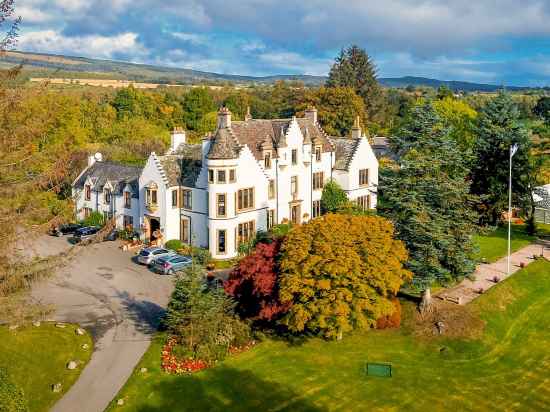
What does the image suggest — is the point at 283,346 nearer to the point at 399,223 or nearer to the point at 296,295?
the point at 296,295

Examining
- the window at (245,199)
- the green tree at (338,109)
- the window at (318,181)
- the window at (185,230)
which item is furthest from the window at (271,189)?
the green tree at (338,109)

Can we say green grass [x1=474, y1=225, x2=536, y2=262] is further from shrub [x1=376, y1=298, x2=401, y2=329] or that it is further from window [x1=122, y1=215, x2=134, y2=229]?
window [x1=122, y1=215, x2=134, y2=229]

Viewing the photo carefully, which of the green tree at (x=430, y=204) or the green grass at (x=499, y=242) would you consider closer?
the green tree at (x=430, y=204)

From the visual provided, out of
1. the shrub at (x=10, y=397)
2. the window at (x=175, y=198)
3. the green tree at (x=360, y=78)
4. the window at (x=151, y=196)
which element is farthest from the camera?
the green tree at (x=360, y=78)

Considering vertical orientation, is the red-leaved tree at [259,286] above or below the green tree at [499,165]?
below

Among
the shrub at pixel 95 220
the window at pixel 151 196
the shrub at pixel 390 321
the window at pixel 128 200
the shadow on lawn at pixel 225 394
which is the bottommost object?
the shadow on lawn at pixel 225 394

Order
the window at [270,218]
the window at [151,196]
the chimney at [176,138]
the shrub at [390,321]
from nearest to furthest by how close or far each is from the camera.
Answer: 1. the shrub at [390,321]
2. the window at [151,196]
3. the window at [270,218]
4. the chimney at [176,138]

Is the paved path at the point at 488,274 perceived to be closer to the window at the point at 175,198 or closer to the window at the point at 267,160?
the window at the point at 267,160

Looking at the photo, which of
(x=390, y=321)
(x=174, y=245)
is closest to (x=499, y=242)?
(x=390, y=321)
